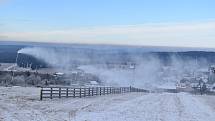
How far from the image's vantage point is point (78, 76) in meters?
108

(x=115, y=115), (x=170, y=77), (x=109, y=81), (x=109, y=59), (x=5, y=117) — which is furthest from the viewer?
(x=170, y=77)

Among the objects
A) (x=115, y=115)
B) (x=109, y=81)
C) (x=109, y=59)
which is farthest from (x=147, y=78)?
(x=115, y=115)

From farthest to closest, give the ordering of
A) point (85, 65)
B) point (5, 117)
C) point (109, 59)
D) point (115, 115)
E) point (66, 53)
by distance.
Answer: point (109, 59) → point (66, 53) → point (85, 65) → point (115, 115) → point (5, 117)

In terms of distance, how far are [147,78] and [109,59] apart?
59.5 feet

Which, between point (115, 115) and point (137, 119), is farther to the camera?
point (115, 115)

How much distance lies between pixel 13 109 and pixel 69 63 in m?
108

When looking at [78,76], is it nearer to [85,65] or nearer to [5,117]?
[85,65]

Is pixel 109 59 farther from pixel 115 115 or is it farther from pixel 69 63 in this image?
pixel 115 115

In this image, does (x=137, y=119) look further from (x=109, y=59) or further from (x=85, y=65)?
(x=109, y=59)

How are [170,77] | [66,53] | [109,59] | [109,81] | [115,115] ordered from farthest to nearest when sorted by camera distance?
[170,77], [109,59], [66,53], [109,81], [115,115]

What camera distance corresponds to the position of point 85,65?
131 m

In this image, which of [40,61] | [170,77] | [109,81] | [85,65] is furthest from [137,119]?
[170,77]

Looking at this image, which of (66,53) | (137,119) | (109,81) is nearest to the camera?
(137,119)

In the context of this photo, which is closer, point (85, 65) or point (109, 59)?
point (85, 65)
